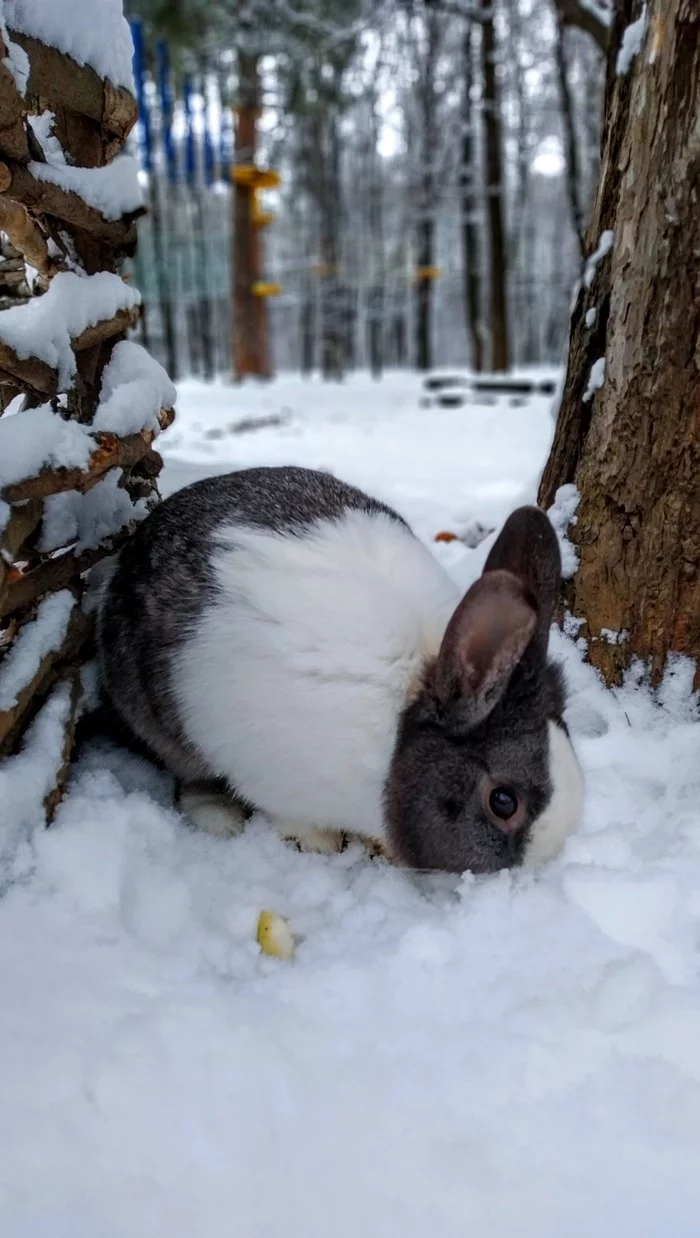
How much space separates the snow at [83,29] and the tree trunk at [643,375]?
3.70 feet

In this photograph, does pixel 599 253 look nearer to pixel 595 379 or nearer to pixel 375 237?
pixel 595 379

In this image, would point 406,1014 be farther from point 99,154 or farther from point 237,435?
point 237,435

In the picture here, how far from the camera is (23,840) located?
1623 mm

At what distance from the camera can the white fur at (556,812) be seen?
5.46 ft

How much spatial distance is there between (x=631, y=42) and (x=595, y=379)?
752mm

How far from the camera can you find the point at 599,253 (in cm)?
220

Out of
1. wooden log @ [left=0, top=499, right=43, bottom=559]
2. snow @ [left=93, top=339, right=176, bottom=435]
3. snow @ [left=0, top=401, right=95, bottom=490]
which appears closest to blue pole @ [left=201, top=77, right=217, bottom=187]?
snow @ [left=93, top=339, right=176, bottom=435]

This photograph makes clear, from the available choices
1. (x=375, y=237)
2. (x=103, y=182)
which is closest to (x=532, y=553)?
(x=103, y=182)

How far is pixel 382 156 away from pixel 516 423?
18.9 meters

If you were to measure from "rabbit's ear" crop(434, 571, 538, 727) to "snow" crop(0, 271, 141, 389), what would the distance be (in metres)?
0.96

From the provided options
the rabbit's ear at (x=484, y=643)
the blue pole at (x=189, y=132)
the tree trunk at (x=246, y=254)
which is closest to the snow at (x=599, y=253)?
the rabbit's ear at (x=484, y=643)

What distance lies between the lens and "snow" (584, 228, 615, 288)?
2150 millimetres

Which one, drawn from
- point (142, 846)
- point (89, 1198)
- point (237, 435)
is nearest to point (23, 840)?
point (142, 846)

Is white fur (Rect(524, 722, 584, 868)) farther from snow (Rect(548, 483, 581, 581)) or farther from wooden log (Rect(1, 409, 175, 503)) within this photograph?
wooden log (Rect(1, 409, 175, 503))
